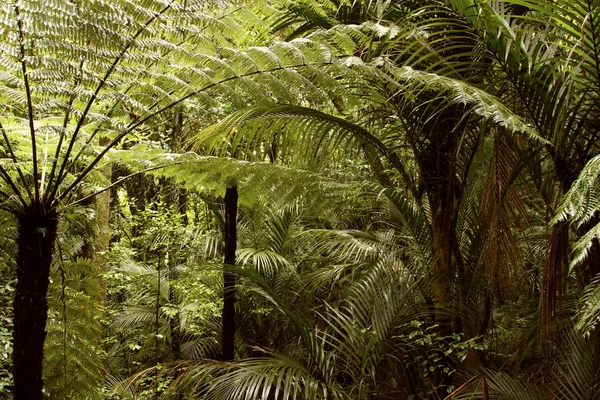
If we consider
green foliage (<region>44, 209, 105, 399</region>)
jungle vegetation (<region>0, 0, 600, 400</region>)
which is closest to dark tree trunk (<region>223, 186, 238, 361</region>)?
jungle vegetation (<region>0, 0, 600, 400</region>)

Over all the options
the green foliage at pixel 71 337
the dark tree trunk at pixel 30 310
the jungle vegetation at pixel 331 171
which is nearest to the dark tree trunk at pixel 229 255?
the jungle vegetation at pixel 331 171

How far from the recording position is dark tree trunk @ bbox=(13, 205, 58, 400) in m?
2.50

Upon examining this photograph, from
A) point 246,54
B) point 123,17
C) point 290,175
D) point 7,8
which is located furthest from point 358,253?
point 7,8

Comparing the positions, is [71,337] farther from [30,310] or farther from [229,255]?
[229,255]

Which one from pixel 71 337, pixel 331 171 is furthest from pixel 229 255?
pixel 331 171

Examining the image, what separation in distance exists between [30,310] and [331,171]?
2.77 m

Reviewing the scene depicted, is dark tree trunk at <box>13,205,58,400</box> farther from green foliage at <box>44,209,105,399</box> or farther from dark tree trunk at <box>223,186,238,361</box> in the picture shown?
dark tree trunk at <box>223,186,238,361</box>

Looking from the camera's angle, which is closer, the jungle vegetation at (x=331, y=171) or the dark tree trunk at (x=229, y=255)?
the jungle vegetation at (x=331, y=171)

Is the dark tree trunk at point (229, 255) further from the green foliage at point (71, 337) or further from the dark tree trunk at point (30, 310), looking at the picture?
the dark tree trunk at point (30, 310)

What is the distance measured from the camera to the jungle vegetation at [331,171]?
2.55 m

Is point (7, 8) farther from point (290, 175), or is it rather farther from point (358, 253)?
point (358, 253)

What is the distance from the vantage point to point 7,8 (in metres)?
2.39

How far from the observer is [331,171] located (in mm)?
4645

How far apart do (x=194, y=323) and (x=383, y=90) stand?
2.87 m
